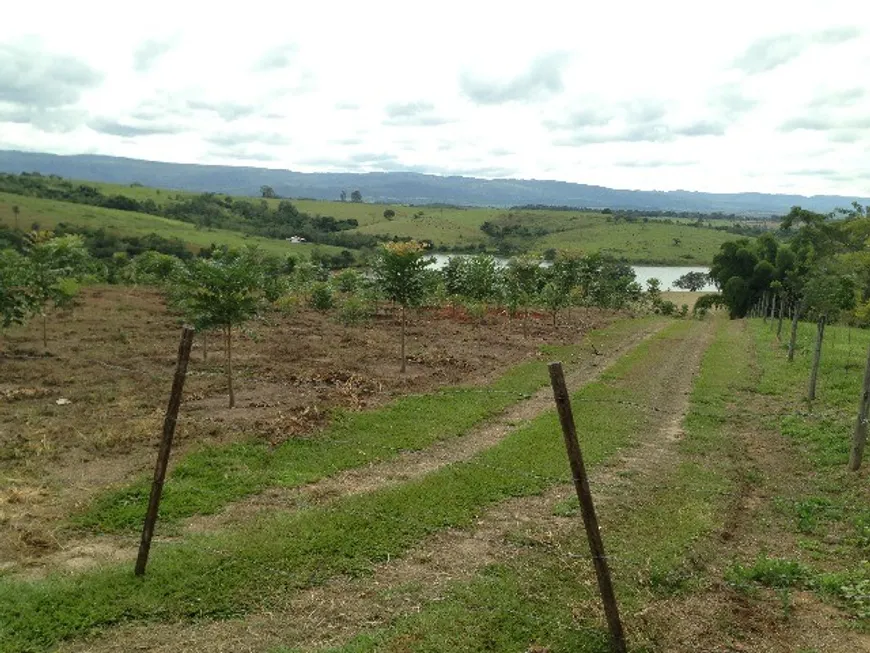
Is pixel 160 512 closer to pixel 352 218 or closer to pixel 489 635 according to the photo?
pixel 489 635

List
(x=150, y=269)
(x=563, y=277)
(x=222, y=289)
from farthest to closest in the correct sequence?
(x=150, y=269), (x=563, y=277), (x=222, y=289)

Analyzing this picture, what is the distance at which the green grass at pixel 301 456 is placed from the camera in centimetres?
1011

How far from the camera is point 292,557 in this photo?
8.38 m

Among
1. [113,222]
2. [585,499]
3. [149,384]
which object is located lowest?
[149,384]

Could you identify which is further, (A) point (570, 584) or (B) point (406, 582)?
(B) point (406, 582)

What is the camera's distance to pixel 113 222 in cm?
9644

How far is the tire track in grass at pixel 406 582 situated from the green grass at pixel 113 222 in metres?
75.9

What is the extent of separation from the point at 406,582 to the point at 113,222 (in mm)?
102838

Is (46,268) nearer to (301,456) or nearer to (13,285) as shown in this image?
(13,285)

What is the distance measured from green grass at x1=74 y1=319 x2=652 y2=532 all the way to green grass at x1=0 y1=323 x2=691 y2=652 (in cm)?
143

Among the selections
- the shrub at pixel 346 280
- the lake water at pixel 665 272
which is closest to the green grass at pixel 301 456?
the shrub at pixel 346 280

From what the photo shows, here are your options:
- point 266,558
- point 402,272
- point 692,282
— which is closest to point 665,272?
point 692,282

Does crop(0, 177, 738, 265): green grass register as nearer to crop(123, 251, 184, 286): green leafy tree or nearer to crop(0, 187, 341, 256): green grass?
crop(0, 187, 341, 256): green grass

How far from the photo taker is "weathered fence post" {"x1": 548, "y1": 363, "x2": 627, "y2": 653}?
6.00 meters
